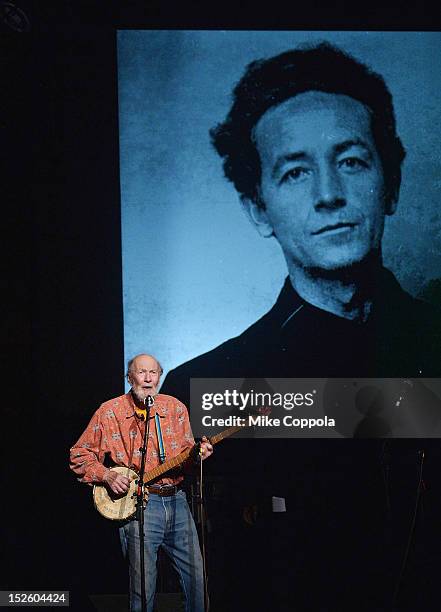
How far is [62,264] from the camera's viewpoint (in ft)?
15.1

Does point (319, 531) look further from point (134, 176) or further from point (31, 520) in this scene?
point (134, 176)

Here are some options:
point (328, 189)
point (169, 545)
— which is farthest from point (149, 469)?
point (328, 189)

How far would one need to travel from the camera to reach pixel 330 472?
4.54m

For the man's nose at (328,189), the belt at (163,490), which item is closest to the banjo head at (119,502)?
the belt at (163,490)

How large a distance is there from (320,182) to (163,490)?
2.37m

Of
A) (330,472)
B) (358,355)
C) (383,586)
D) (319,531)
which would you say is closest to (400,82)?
(358,355)

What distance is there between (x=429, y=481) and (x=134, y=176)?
3.01 metres

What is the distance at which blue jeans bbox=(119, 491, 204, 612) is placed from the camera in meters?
3.61

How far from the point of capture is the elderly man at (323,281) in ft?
14.8

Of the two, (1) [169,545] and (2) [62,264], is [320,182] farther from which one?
(1) [169,545]

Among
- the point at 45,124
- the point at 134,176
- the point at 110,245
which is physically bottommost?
the point at 110,245

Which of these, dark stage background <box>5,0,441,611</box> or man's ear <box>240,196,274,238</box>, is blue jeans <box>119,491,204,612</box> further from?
man's ear <box>240,196,274,238</box>

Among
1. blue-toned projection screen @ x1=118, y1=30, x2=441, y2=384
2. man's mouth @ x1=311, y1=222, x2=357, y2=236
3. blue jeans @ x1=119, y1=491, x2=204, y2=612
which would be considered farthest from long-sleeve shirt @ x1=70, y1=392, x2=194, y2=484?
man's mouth @ x1=311, y1=222, x2=357, y2=236

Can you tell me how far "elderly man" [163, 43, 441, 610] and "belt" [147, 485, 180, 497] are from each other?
867 mm
